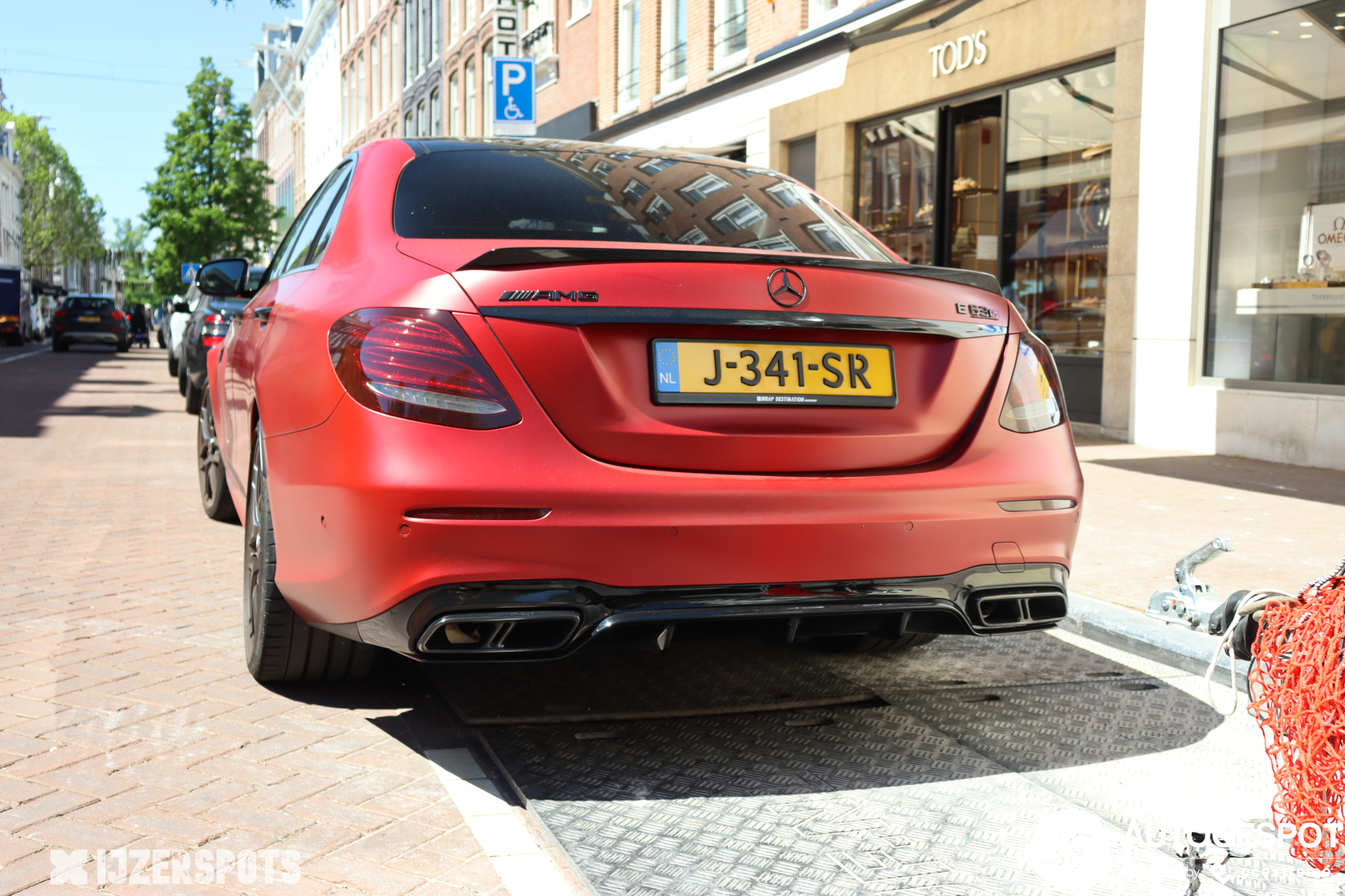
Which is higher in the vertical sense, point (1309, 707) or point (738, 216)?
point (738, 216)

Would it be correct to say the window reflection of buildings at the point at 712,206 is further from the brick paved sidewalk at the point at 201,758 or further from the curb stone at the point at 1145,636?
the curb stone at the point at 1145,636

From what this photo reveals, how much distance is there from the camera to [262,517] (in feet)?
12.0

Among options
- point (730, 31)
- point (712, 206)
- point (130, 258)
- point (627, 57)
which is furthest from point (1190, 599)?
point (130, 258)

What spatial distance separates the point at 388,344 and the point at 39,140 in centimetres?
A: 11484

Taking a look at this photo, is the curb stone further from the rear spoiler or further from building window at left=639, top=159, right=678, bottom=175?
building window at left=639, top=159, right=678, bottom=175

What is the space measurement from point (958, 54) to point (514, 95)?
4.82 metres

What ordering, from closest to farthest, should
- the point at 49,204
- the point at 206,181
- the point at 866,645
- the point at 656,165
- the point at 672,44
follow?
1. the point at 656,165
2. the point at 866,645
3. the point at 672,44
4. the point at 206,181
5. the point at 49,204

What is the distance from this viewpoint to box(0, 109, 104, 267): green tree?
103 meters

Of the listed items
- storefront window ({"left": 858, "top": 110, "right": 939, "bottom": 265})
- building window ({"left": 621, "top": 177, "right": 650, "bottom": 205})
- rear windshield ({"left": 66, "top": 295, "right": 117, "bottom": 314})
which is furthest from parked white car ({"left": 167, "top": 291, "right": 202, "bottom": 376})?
rear windshield ({"left": 66, "top": 295, "right": 117, "bottom": 314})

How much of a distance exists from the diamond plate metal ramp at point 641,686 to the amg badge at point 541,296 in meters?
1.17

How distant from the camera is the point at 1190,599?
10.3ft

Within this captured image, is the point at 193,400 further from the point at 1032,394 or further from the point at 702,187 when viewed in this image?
the point at 1032,394

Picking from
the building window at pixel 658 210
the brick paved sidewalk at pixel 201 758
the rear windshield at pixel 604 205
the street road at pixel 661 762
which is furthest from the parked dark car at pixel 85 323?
the building window at pixel 658 210

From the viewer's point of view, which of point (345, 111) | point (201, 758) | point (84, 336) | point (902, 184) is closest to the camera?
point (201, 758)
